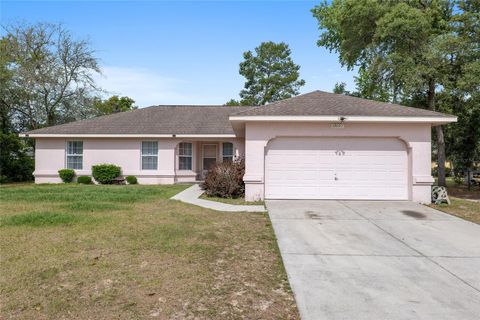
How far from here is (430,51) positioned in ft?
50.5

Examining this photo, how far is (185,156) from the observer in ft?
62.5

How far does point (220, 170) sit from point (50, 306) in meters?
9.12

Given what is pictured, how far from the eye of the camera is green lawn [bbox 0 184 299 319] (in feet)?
11.6

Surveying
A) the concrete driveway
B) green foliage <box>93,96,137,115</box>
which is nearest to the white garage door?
the concrete driveway

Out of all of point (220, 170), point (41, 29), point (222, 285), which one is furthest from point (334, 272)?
point (41, 29)

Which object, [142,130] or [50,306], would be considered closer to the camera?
[50,306]

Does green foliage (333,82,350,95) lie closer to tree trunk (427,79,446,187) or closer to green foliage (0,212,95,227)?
tree trunk (427,79,446,187)

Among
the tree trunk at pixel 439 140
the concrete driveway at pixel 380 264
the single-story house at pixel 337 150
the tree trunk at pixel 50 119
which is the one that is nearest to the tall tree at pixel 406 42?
the tree trunk at pixel 439 140

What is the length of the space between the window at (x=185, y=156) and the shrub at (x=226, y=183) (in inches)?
266

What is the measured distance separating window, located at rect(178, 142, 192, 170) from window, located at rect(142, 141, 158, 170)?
1.45 metres

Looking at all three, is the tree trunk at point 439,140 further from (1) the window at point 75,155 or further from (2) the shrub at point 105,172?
(1) the window at point 75,155

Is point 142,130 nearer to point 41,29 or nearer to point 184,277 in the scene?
point 184,277

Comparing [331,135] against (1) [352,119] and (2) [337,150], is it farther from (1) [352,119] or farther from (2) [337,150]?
(1) [352,119]

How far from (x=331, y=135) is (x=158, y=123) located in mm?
11681
